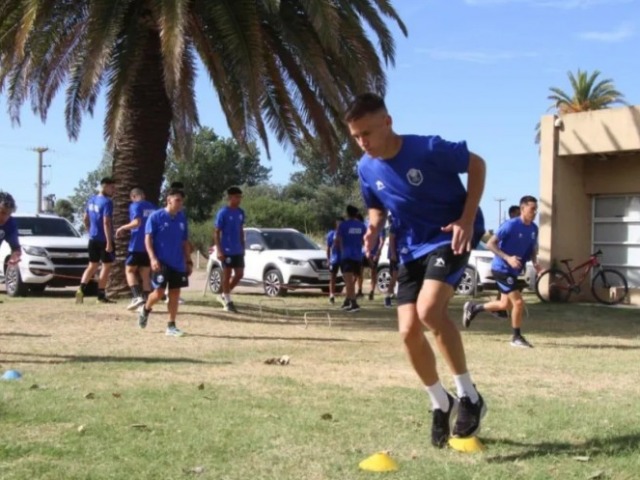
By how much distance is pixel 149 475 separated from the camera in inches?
177

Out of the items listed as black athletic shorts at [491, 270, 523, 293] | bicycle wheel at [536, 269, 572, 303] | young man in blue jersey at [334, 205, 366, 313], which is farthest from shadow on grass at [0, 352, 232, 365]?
bicycle wheel at [536, 269, 572, 303]

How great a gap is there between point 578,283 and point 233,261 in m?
8.82

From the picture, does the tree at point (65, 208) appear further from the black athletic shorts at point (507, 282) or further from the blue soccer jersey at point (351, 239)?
the black athletic shorts at point (507, 282)

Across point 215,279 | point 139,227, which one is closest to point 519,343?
point 139,227

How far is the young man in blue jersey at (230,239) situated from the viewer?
14.6 meters

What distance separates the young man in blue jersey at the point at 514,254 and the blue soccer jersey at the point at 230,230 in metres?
5.03

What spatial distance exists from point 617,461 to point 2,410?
3.87 m

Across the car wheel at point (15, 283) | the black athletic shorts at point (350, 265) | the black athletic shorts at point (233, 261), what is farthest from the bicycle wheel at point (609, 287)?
the car wheel at point (15, 283)

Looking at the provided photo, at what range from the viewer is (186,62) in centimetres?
1556

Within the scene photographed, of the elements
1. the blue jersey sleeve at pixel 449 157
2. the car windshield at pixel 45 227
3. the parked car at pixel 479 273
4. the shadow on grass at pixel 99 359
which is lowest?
the shadow on grass at pixel 99 359

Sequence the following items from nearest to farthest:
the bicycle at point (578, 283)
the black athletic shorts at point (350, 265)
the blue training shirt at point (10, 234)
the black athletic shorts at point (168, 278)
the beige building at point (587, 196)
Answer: the blue training shirt at point (10, 234) → the black athletic shorts at point (168, 278) → the black athletic shorts at point (350, 265) → the bicycle at point (578, 283) → the beige building at point (587, 196)

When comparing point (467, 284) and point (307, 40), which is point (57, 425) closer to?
point (307, 40)

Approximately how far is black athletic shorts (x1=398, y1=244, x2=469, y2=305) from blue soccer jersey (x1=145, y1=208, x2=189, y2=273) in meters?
6.13

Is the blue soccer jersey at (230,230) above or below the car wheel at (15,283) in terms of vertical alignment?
above
